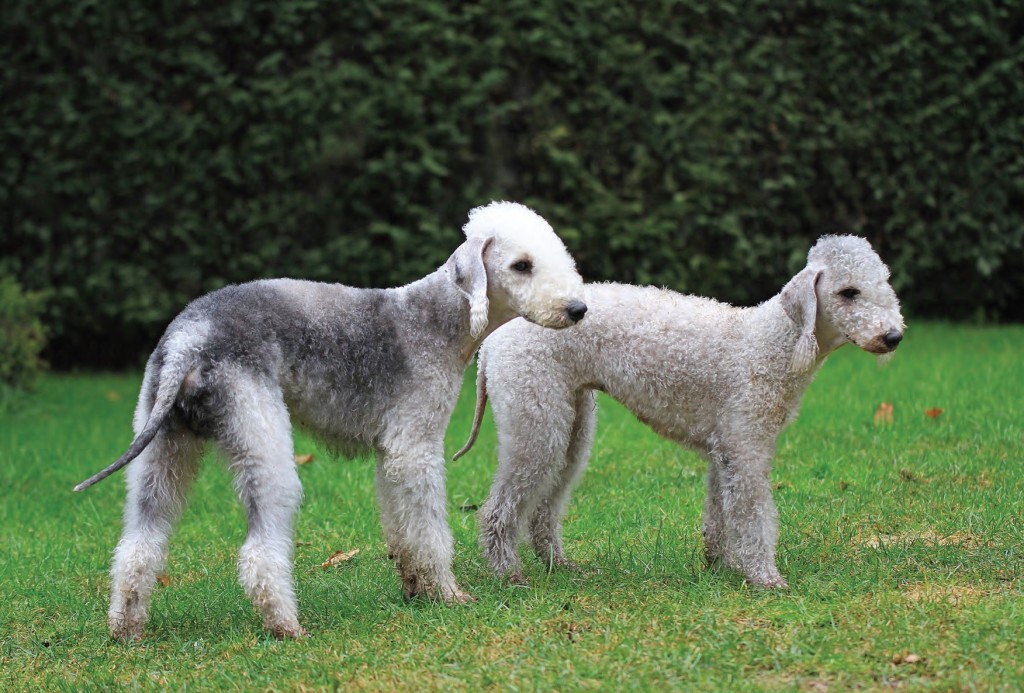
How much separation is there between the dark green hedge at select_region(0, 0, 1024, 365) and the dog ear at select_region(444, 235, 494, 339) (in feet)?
17.2

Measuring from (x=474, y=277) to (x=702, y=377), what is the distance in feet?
3.38

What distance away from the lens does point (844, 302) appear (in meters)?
4.90

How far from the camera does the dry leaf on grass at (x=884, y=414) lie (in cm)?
754

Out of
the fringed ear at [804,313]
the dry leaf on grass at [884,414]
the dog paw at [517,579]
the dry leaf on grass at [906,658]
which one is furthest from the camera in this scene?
the dry leaf on grass at [884,414]

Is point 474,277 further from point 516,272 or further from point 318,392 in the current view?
point 318,392

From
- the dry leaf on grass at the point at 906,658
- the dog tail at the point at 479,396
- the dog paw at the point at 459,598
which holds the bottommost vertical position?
the dog paw at the point at 459,598

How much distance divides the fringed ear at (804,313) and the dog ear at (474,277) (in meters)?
1.21

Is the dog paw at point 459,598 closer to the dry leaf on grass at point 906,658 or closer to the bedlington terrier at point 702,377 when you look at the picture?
the bedlington terrier at point 702,377

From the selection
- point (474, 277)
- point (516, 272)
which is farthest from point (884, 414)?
point (474, 277)

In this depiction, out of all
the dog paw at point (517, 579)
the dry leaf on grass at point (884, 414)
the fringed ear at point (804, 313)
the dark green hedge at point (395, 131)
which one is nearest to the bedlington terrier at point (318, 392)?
the dog paw at point (517, 579)

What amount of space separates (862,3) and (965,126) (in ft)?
4.80

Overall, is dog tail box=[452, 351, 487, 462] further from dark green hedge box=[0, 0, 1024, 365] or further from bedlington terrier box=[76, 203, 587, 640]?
dark green hedge box=[0, 0, 1024, 365]

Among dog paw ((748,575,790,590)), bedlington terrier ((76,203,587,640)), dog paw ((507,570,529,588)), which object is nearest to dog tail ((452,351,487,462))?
bedlington terrier ((76,203,587,640))

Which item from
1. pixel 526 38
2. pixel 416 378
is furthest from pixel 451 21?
pixel 416 378
